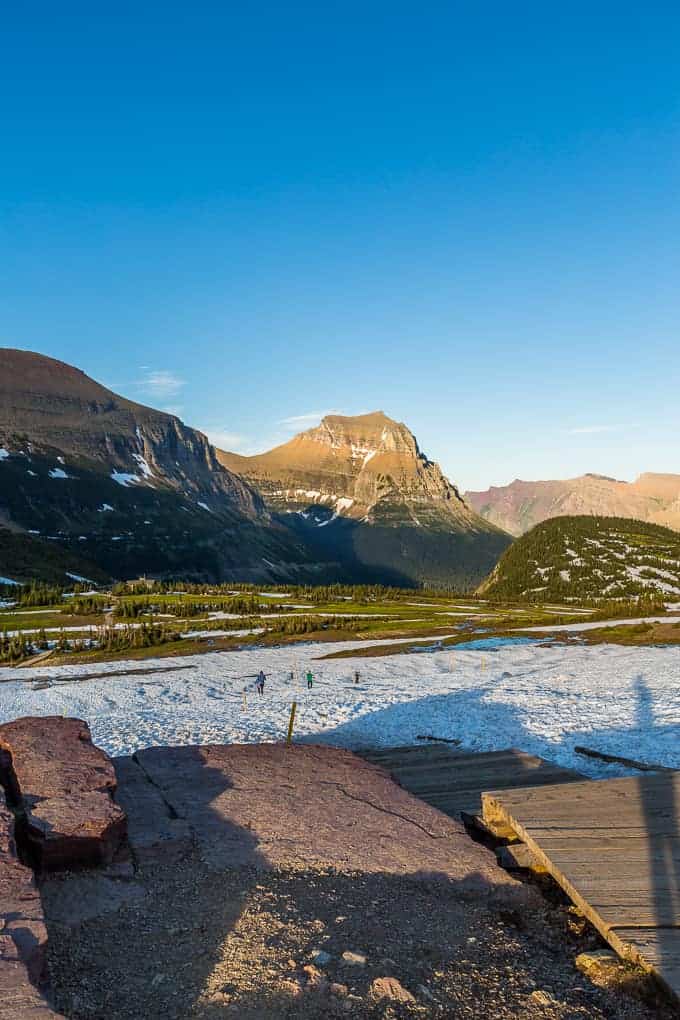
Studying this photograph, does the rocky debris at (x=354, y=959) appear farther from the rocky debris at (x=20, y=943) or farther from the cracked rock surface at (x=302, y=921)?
the rocky debris at (x=20, y=943)

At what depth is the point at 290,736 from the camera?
20109 mm

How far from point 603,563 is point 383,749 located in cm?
15394

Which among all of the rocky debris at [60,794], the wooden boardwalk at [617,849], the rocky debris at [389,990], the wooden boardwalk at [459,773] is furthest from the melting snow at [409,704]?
the rocky debris at [389,990]

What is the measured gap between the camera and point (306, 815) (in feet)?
36.1

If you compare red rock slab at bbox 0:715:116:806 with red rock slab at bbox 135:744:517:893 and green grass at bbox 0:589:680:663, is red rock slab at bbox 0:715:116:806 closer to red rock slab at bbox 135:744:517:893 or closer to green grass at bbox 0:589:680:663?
red rock slab at bbox 135:744:517:893

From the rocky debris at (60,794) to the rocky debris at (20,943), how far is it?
3.10 feet

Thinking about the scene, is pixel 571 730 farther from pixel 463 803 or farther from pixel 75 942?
pixel 75 942

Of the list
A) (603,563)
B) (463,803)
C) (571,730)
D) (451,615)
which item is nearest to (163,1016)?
(463,803)

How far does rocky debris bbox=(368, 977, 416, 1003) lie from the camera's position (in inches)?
253

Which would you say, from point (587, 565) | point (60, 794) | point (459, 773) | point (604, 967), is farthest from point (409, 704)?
point (587, 565)

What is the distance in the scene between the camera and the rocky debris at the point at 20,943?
4.88 metres

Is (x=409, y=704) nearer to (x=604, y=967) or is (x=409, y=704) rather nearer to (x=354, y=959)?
(x=604, y=967)

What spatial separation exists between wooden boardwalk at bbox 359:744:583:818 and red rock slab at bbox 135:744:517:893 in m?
2.19

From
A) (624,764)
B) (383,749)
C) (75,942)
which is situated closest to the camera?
(75,942)
